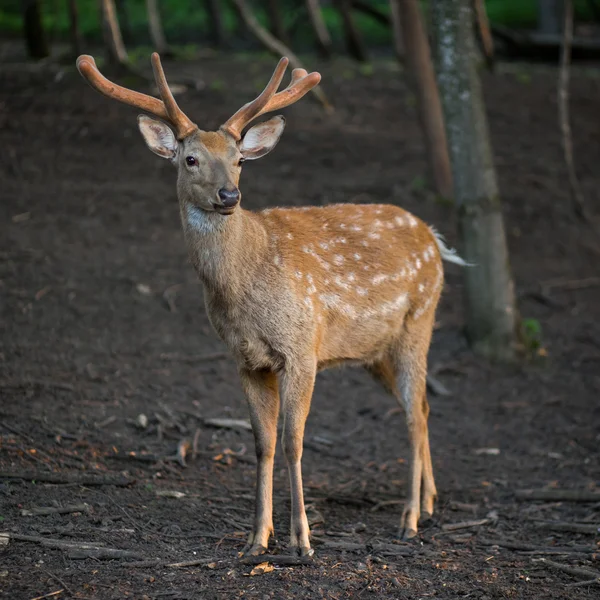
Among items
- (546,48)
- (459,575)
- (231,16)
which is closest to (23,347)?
(459,575)

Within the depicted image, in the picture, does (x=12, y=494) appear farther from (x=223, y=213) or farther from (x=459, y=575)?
(x=459, y=575)

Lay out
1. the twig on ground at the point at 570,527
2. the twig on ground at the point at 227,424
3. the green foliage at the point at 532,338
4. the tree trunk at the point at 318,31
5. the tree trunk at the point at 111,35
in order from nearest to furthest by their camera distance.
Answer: the twig on ground at the point at 570,527
the twig on ground at the point at 227,424
the green foliage at the point at 532,338
the tree trunk at the point at 111,35
the tree trunk at the point at 318,31

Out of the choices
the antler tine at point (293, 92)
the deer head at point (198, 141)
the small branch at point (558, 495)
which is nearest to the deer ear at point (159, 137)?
the deer head at point (198, 141)

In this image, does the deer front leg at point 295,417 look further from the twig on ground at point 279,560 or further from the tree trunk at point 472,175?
the tree trunk at point 472,175

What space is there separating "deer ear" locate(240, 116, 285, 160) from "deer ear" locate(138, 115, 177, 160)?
0.44m

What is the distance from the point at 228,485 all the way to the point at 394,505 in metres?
1.14

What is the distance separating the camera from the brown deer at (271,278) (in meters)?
5.31

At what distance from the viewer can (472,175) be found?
28.3ft

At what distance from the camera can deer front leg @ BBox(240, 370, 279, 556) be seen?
5.44 metres

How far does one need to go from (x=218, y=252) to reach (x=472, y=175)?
3.97 metres

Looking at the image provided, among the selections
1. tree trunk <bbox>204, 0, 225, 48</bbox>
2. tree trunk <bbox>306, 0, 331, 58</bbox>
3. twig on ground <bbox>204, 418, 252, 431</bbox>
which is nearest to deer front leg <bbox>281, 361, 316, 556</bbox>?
twig on ground <bbox>204, 418, 252, 431</bbox>

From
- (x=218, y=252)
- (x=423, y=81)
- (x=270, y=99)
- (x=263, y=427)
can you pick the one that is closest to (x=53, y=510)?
(x=263, y=427)

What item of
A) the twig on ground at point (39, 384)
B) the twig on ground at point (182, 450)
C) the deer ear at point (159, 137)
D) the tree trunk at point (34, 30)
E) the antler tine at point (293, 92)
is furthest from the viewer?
the tree trunk at point (34, 30)

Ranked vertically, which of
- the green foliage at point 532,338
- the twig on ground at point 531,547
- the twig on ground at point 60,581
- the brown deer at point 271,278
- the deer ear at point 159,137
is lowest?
the green foliage at point 532,338
